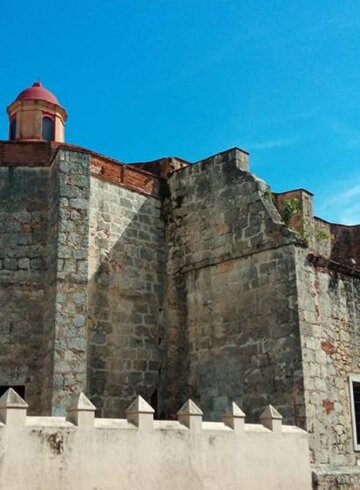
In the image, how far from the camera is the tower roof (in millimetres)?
21891

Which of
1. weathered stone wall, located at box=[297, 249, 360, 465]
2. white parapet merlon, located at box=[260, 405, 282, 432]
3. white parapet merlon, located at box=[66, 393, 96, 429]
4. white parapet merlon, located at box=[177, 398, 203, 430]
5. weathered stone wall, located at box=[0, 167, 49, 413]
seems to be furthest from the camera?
weathered stone wall, located at box=[0, 167, 49, 413]

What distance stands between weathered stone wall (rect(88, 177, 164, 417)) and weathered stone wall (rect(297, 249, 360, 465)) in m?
3.57

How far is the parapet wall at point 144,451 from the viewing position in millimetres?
9234

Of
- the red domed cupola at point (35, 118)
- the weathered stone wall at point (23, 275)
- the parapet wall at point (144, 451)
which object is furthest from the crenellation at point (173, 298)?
the red domed cupola at point (35, 118)

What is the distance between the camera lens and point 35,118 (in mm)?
21453

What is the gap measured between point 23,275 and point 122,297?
2159mm

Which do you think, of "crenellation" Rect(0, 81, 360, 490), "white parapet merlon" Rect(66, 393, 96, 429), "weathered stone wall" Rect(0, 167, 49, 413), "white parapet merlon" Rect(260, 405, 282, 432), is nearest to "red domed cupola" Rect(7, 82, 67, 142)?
"crenellation" Rect(0, 81, 360, 490)

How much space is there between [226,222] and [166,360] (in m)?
3.29

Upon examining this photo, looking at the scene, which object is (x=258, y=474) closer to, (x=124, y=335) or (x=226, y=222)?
(x=124, y=335)

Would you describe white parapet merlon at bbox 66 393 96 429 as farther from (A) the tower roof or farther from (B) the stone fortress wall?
(A) the tower roof

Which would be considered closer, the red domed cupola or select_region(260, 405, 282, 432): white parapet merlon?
select_region(260, 405, 282, 432): white parapet merlon

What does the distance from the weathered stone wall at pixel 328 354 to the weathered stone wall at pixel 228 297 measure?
0.25m

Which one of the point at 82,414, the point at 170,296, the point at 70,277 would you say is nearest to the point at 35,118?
the point at 170,296

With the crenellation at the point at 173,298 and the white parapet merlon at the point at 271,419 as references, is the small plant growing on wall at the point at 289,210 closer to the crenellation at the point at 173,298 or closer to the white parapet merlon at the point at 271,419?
the crenellation at the point at 173,298
